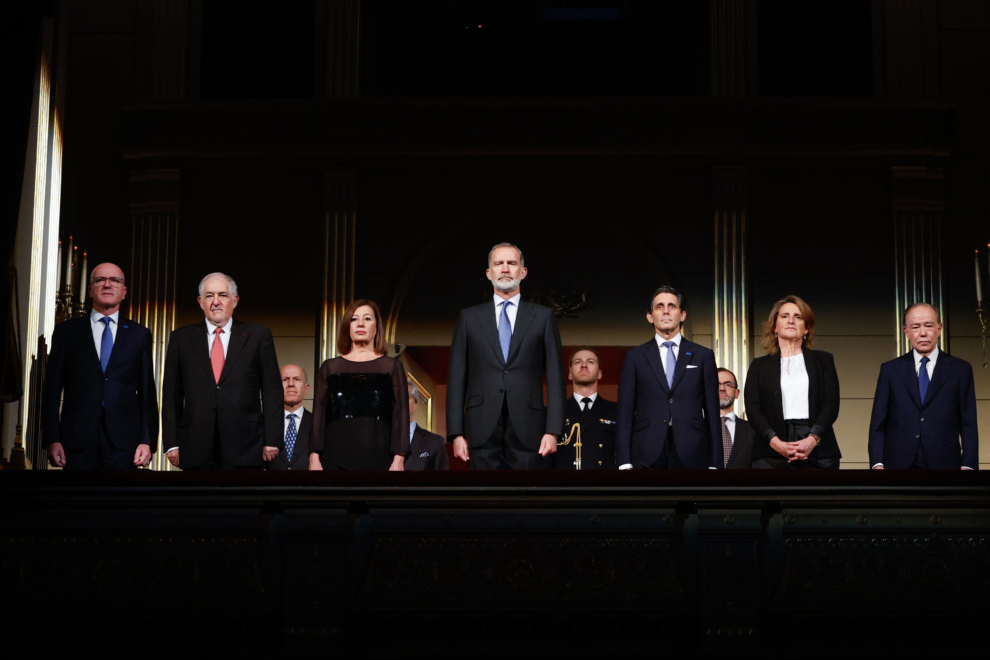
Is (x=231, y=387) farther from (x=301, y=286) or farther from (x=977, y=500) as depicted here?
(x=301, y=286)

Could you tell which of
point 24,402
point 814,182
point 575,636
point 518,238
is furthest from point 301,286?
point 575,636

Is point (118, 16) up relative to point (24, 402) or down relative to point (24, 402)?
up

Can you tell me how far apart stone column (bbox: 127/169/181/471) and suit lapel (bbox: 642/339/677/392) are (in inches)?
160

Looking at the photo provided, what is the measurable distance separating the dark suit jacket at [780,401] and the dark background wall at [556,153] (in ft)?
9.71

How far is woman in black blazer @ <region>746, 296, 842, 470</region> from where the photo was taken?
5074 millimetres

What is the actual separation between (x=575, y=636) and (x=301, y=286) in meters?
4.72

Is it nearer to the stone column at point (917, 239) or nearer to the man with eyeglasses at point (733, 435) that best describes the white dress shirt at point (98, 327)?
the man with eyeglasses at point (733, 435)

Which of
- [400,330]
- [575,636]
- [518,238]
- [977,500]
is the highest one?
[518,238]

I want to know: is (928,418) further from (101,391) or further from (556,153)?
(556,153)

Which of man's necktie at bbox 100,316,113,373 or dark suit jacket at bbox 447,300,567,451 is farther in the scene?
man's necktie at bbox 100,316,113,373

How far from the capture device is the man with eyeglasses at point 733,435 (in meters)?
5.94

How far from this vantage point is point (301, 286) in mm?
8320

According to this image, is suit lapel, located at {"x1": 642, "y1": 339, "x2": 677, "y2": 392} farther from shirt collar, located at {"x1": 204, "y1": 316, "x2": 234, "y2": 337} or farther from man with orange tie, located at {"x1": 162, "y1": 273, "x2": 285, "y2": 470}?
shirt collar, located at {"x1": 204, "y1": 316, "x2": 234, "y2": 337}

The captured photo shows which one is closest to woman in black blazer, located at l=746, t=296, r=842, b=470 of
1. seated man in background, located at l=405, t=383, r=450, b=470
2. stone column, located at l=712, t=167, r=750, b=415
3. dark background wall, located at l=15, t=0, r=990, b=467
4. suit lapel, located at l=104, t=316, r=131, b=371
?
seated man in background, located at l=405, t=383, r=450, b=470
